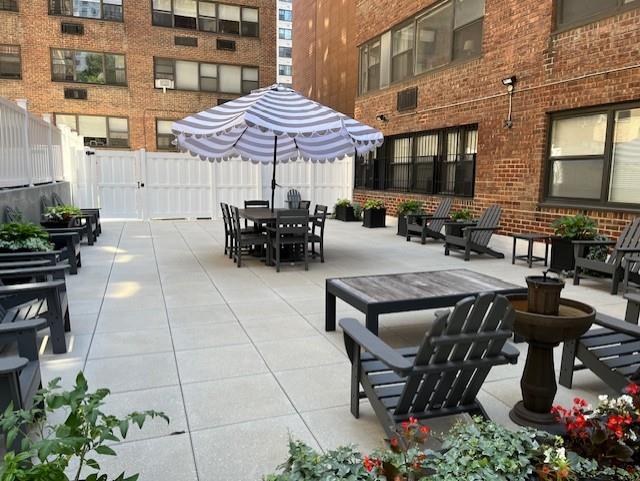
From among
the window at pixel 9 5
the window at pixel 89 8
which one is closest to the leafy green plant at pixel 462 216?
the window at pixel 89 8

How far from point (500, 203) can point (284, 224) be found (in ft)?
15.9

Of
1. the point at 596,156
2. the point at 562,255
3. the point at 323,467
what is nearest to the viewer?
the point at 323,467

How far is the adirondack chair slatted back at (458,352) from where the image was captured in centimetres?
242

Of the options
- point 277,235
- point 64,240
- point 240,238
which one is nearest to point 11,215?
point 64,240

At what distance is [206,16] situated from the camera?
2214cm

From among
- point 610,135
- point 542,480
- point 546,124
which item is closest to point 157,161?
point 546,124

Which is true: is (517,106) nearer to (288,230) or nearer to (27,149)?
(288,230)

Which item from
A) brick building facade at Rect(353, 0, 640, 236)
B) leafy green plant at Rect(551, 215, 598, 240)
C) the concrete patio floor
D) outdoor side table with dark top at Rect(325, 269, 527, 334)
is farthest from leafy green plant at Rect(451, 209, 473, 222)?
outdoor side table with dark top at Rect(325, 269, 527, 334)

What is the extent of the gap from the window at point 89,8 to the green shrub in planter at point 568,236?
2063cm

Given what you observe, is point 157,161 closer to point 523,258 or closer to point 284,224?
point 284,224

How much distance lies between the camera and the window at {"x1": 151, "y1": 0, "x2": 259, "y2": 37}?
21406 millimetres

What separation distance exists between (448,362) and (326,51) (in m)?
25.0

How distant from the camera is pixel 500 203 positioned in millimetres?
9867

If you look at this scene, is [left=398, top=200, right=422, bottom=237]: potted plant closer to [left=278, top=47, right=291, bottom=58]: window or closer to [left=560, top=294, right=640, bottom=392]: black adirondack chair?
[left=560, top=294, right=640, bottom=392]: black adirondack chair
